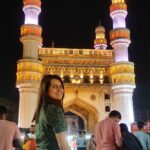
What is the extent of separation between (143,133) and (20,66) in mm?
21654

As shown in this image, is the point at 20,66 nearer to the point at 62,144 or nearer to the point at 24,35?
the point at 24,35

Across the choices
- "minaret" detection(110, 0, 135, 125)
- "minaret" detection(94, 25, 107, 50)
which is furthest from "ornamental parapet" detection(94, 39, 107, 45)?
"minaret" detection(110, 0, 135, 125)

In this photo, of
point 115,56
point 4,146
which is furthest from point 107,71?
point 4,146

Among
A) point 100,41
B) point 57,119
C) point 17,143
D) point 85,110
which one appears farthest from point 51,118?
point 100,41

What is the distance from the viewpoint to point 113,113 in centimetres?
493

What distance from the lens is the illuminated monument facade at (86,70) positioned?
2648cm

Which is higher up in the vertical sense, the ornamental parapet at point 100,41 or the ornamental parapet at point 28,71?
the ornamental parapet at point 100,41

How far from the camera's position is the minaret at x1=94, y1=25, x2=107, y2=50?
40.1m

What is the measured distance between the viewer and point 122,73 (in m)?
27.0

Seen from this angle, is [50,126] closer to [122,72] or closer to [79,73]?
[122,72]

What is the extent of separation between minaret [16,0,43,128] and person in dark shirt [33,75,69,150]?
22.6 meters

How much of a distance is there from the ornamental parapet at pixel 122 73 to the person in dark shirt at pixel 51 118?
24.3 m

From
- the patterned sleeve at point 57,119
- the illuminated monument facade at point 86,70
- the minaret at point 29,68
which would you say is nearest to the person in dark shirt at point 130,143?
the patterned sleeve at point 57,119

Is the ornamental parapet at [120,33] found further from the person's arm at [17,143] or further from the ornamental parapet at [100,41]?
the person's arm at [17,143]
